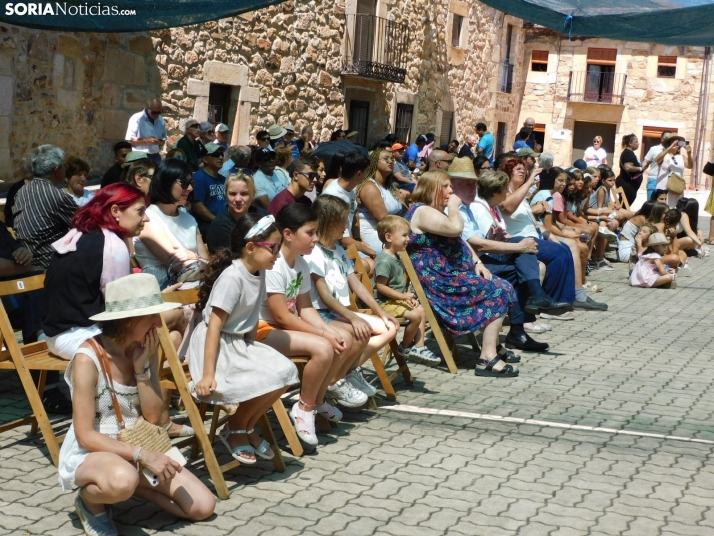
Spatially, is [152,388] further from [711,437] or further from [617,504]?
[711,437]

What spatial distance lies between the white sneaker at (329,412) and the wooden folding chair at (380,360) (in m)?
0.60

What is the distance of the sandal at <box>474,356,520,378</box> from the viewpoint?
7.12 meters

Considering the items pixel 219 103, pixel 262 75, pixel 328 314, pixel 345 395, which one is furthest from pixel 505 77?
pixel 345 395

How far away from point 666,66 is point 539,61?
15.1 feet

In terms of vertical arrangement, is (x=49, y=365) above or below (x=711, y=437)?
above

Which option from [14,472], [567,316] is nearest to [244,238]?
[14,472]

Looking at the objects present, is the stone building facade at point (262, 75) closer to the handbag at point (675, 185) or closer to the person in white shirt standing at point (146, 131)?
the person in white shirt standing at point (146, 131)

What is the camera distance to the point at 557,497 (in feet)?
15.0

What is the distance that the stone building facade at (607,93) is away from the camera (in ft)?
115

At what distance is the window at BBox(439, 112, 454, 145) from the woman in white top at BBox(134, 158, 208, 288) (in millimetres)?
20031

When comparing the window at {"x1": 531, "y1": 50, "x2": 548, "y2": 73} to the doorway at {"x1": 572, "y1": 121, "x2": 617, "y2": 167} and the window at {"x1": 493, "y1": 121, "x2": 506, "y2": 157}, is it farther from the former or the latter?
the window at {"x1": 493, "y1": 121, "x2": 506, "y2": 157}

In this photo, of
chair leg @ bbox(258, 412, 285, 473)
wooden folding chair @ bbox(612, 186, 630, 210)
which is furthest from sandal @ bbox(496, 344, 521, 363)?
wooden folding chair @ bbox(612, 186, 630, 210)

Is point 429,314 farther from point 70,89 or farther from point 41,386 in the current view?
point 70,89

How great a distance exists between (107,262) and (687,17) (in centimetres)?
493
